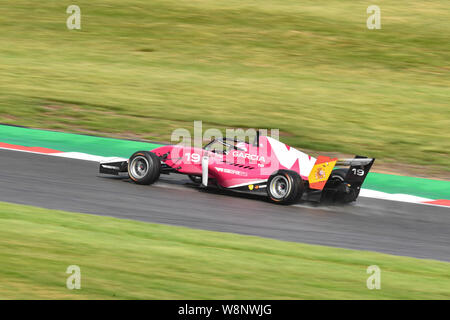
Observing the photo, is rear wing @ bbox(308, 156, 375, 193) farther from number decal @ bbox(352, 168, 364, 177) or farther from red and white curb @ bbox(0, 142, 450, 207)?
red and white curb @ bbox(0, 142, 450, 207)

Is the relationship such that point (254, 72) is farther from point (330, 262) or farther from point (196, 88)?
point (330, 262)

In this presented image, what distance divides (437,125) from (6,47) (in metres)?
13.6

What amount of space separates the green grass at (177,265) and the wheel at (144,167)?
254 centimetres

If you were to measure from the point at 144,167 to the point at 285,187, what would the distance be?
7.71 ft

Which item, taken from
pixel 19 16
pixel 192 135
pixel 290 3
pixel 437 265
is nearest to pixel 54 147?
pixel 192 135

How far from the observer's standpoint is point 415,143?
14656 millimetres

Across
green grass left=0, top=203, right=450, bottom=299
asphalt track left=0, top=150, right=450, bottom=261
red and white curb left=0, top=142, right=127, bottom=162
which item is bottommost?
green grass left=0, top=203, right=450, bottom=299

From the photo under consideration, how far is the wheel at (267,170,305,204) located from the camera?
9.92 m

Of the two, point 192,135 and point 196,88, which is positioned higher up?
point 196,88

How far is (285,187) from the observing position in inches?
399

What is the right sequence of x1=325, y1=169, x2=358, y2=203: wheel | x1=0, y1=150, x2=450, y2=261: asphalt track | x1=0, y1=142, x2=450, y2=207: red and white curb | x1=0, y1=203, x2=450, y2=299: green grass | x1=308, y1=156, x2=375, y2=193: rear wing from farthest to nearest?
x1=0, y1=142, x2=450, y2=207: red and white curb < x1=325, y1=169, x2=358, y2=203: wheel < x1=308, y1=156, x2=375, y2=193: rear wing < x1=0, y1=150, x2=450, y2=261: asphalt track < x1=0, y1=203, x2=450, y2=299: green grass

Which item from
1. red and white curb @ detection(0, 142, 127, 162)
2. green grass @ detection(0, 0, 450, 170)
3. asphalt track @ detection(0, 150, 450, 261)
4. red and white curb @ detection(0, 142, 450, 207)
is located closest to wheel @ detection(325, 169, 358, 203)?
asphalt track @ detection(0, 150, 450, 261)

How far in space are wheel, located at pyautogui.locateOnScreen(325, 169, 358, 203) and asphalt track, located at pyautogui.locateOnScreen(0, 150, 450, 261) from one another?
0.15m

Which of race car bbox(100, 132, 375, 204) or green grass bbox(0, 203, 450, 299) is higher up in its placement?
race car bbox(100, 132, 375, 204)
